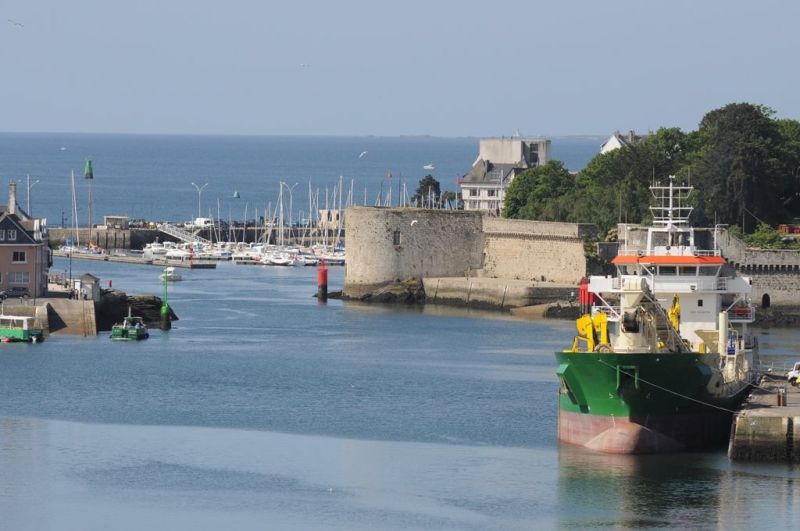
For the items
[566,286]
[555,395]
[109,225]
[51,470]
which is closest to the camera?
[51,470]

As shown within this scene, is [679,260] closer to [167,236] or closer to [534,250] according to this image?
[534,250]

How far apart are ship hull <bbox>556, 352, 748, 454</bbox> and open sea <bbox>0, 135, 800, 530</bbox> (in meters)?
0.41

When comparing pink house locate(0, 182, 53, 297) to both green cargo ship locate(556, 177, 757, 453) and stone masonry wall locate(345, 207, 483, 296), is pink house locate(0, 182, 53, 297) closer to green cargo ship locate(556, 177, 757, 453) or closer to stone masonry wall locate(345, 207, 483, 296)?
stone masonry wall locate(345, 207, 483, 296)

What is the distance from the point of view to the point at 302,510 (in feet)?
103

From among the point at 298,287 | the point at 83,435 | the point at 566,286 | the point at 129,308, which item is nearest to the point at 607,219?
the point at 566,286

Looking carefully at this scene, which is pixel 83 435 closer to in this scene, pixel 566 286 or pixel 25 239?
pixel 25 239

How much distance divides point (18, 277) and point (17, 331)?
3582 mm

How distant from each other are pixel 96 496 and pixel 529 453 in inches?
310

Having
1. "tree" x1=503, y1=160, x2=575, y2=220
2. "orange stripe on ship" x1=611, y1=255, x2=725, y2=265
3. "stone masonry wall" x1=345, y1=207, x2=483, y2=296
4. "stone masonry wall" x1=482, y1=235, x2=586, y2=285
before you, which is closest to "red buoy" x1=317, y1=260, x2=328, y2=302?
"stone masonry wall" x1=345, y1=207, x2=483, y2=296

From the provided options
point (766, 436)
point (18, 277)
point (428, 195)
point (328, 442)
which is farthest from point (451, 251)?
point (766, 436)

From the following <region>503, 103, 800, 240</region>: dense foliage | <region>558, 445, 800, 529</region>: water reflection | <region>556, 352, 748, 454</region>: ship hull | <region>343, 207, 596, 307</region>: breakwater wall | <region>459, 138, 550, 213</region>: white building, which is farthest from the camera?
<region>459, 138, 550, 213</region>: white building

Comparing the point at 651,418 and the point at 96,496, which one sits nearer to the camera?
the point at 96,496

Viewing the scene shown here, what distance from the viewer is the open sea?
→ 3117 cm

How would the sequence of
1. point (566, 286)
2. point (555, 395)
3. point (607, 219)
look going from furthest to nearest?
1. point (607, 219)
2. point (566, 286)
3. point (555, 395)
